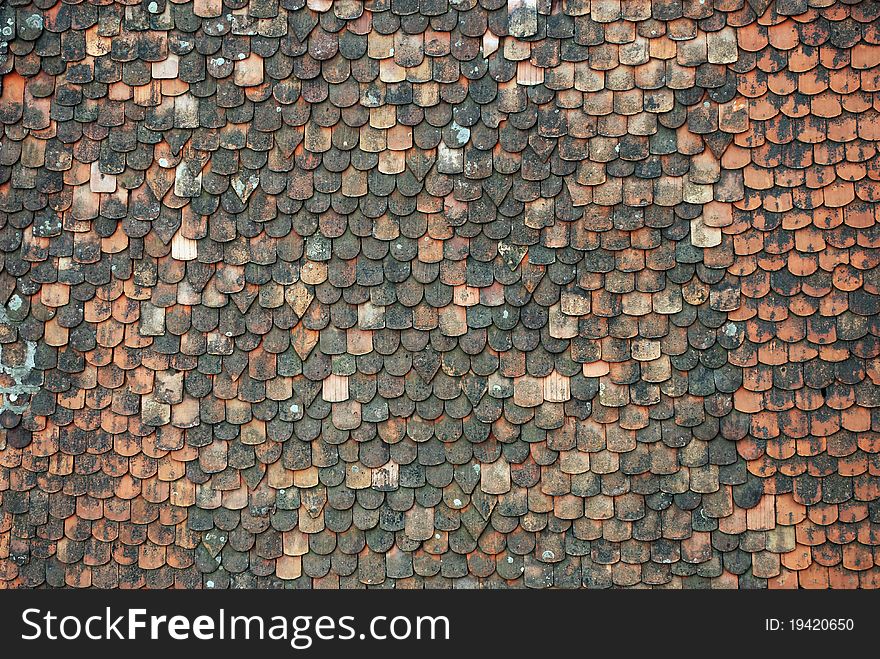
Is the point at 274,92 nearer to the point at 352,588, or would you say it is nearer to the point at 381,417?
the point at 381,417

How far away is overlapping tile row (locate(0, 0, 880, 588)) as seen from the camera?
406 centimetres

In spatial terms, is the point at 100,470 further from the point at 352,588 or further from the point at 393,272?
the point at 393,272

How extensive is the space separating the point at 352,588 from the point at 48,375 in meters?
1.78

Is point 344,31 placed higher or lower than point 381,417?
higher

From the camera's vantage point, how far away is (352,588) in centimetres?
414

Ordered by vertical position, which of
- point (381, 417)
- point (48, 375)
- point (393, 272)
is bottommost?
point (381, 417)

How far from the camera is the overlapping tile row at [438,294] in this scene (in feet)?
Result: 13.3

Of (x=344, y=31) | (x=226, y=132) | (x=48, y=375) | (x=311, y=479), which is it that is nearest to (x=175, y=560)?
(x=311, y=479)

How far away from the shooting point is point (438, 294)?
4.15 metres

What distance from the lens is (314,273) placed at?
4.18 meters

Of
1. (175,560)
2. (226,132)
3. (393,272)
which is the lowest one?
(175,560)

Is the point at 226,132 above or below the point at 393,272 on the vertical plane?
above

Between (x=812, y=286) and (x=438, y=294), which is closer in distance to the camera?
(x=812, y=286)
